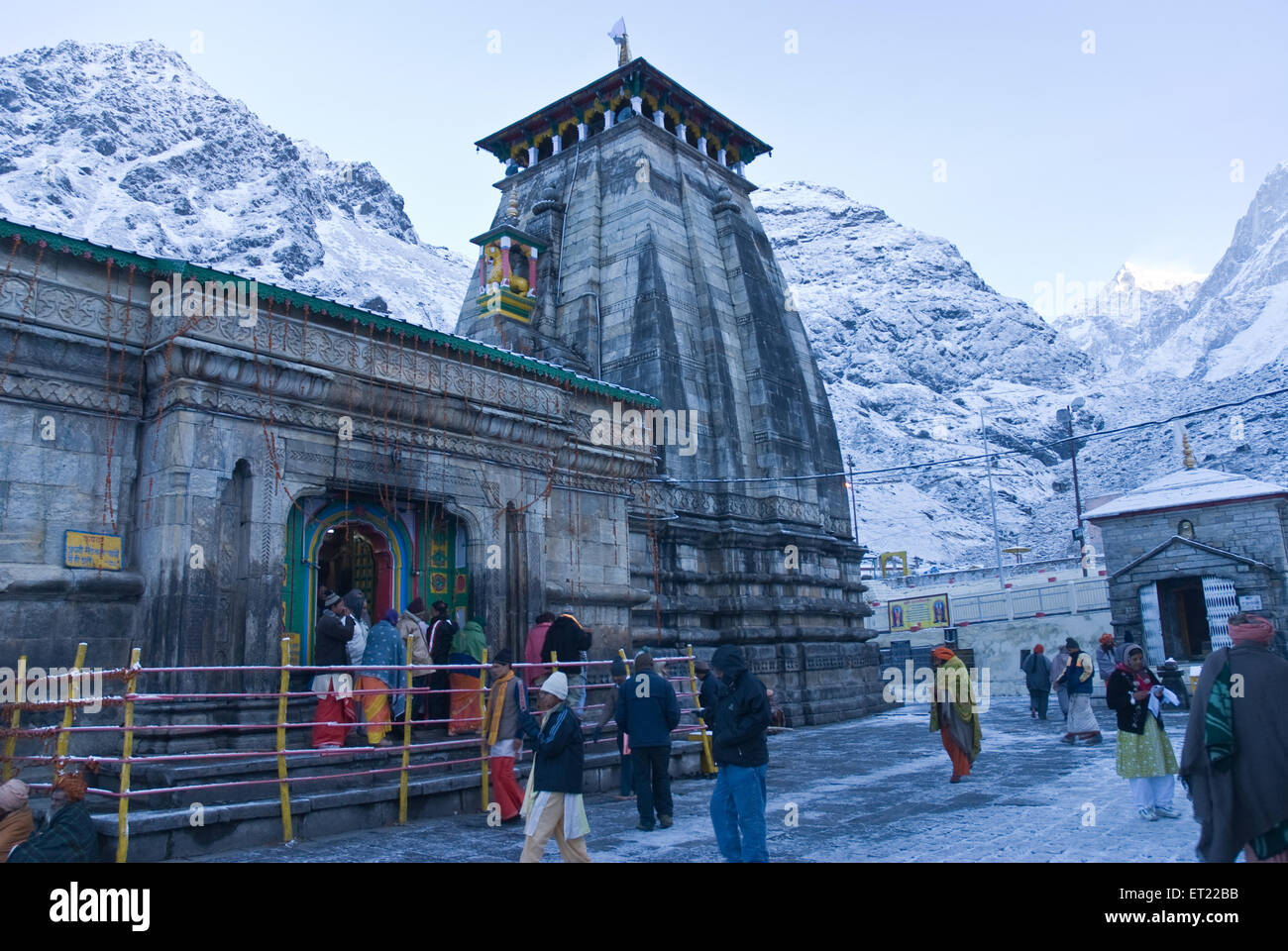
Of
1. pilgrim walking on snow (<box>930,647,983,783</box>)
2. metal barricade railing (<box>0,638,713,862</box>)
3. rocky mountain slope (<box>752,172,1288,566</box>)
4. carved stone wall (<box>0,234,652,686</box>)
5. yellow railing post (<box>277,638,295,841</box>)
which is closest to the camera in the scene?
metal barricade railing (<box>0,638,713,862</box>)

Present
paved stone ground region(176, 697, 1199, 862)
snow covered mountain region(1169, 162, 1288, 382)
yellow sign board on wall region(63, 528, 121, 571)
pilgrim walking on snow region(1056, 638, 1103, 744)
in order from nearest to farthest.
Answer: paved stone ground region(176, 697, 1199, 862), yellow sign board on wall region(63, 528, 121, 571), pilgrim walking on snow region(1056, 638, 1103, 744), snow covered mountain region(1169, 162, 1288, 382)

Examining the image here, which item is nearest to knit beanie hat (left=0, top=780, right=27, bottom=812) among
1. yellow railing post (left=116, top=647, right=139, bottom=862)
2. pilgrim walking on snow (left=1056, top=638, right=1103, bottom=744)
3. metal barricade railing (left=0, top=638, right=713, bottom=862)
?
metal barricade railing (left=0, top=638, right=713, bottom=862)

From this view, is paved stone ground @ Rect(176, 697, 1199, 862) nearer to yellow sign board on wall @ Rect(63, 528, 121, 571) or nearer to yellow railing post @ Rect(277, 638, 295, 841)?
yellow railing post @ Rect(277, 638, 295, 841)

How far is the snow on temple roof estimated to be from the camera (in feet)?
A: 78.4

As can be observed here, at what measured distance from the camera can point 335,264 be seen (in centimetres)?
12388

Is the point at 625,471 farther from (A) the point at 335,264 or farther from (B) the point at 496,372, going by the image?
(A) the point at 335,264

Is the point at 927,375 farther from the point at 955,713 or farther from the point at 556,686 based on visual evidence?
the point at 556,686

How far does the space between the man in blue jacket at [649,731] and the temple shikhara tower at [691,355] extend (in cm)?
646


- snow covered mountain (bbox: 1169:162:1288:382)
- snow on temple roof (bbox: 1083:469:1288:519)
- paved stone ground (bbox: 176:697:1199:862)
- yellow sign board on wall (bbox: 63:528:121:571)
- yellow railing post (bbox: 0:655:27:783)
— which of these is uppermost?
snow covered mountain (bbox: 1169:162:1288:382)

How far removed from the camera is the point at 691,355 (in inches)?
787

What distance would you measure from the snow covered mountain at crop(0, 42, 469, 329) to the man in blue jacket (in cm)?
9760

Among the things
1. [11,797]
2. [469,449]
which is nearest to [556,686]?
[11,797]

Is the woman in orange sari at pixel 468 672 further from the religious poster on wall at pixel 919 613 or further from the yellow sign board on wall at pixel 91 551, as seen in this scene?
the religious poster on wall at pixel 919 613
